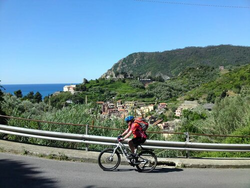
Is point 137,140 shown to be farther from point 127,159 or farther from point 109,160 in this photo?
point 109,160

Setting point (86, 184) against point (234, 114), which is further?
point (234, 114)

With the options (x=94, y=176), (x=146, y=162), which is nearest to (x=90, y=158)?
(x=94, y=176)

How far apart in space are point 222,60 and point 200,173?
Answer: 634 ft

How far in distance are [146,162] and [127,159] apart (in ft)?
1.58

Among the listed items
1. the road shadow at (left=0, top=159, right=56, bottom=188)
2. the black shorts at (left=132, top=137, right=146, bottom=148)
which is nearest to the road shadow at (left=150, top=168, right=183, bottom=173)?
the black shorts at (left=132, top=137, right=146, bottom=148)

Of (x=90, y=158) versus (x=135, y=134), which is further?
(x=90, y=158)

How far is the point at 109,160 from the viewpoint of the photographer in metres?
6.10

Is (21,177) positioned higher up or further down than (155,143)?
further down

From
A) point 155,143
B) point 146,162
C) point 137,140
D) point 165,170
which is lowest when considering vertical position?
point 165,170

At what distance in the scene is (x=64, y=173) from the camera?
5434 mm

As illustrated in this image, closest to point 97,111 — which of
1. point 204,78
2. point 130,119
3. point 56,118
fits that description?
point 56,118

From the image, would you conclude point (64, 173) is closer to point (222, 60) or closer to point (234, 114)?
point (234, 114)

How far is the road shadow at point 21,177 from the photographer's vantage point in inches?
185

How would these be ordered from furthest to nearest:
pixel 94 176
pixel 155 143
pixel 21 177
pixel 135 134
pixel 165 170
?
pixel 155 143 → pixel 165 170 → pixel 135 134 → pixel 94 176 → pixel 21 177
